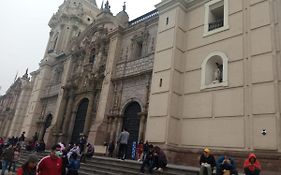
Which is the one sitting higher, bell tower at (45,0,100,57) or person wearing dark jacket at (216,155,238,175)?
bell tower at (45,0,100,57)

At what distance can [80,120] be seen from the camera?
22234mm

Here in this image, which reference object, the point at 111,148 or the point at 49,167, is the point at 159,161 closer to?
the point at 49,167

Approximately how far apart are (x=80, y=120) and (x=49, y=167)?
1701cm

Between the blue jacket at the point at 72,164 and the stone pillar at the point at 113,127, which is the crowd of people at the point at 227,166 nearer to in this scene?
the blue jacket at the point at 72,164

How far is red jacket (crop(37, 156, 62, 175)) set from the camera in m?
5.48

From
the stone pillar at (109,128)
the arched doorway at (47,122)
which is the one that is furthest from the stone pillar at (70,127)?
the stone pillar at (109,128)

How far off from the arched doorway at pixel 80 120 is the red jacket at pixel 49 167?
53.0 feet

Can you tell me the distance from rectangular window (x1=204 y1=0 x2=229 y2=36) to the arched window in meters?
1.44

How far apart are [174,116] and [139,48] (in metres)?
7.70

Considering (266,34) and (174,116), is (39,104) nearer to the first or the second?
(174,116)

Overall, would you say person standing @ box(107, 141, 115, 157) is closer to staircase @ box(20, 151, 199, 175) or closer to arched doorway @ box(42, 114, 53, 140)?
staircase @ box(20, 151, 199, 175)

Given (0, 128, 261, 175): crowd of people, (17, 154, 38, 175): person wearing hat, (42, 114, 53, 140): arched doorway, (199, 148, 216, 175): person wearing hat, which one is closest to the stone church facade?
(0, 128, 261, 175): crowd of people

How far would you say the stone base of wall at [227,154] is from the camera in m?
10.4

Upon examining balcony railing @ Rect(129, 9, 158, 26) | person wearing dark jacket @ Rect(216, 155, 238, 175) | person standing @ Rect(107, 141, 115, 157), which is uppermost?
balcony railing @ Rect(129, 9, 158, 26)
